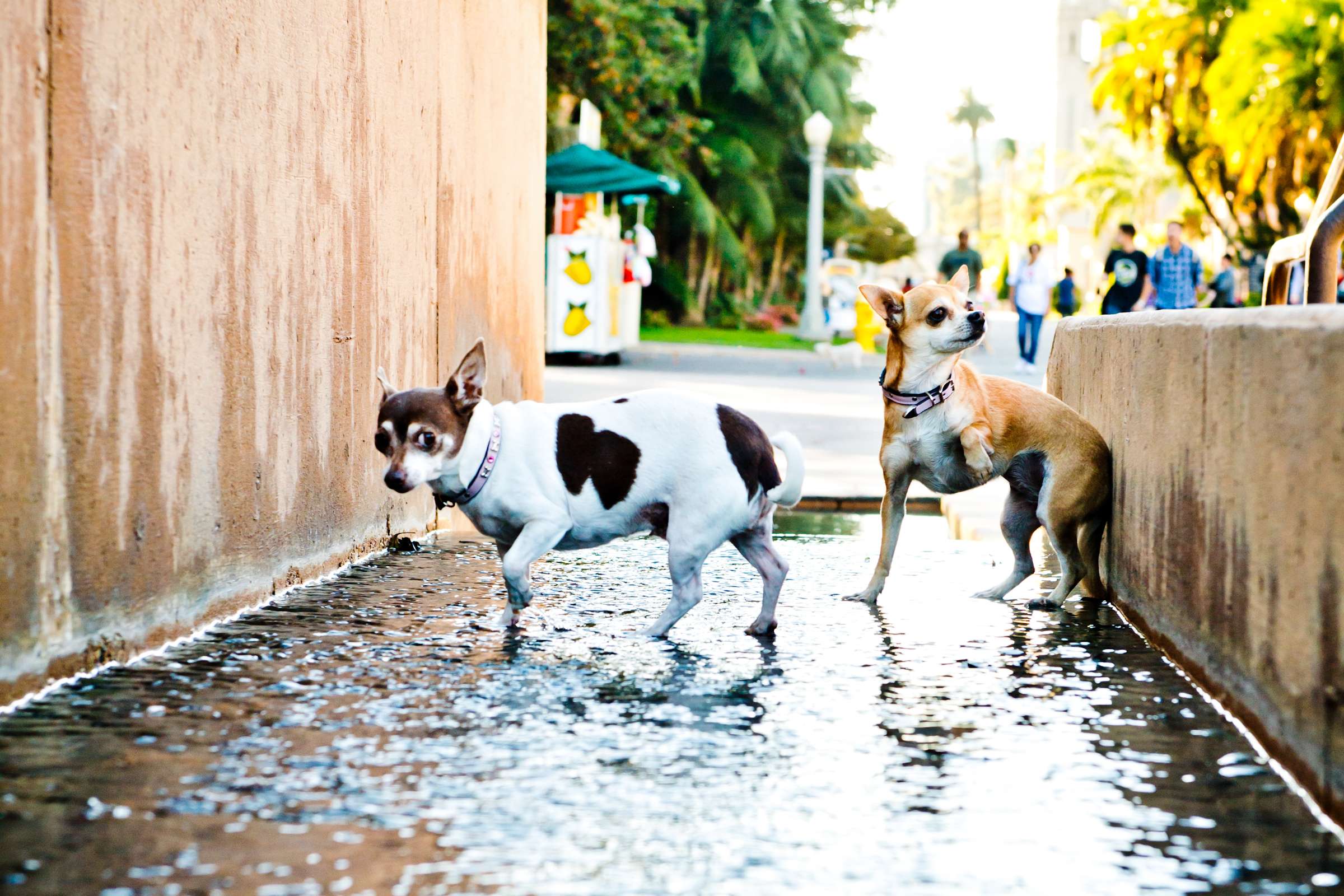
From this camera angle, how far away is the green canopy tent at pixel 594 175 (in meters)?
23.2

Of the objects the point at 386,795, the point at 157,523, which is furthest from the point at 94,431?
the point at 386,795

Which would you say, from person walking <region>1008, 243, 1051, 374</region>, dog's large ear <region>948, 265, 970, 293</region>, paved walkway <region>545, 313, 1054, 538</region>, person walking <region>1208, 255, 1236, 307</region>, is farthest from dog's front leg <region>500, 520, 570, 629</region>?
person walking <region>1208, 255, 1236, 307</region>

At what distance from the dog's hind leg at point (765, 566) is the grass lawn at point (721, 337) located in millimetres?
25029

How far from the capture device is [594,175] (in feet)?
76.6

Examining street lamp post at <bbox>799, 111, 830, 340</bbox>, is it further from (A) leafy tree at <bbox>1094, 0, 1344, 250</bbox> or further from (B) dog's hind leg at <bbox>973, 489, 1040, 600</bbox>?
(B) dog's hind leg at <bbox>973, 489, 1040, 600</bbox>

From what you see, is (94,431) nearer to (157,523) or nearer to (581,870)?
(157,523)

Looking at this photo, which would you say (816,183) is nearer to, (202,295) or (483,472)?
(202,295)

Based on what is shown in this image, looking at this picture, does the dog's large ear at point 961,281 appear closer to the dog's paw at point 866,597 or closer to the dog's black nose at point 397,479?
the dog's paw at point 866,597

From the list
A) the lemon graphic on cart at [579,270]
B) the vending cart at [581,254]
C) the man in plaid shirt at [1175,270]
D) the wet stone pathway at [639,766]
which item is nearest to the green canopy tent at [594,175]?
the vending cart at [581,254]

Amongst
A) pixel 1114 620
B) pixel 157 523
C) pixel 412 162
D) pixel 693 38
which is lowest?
pixel 1114 620

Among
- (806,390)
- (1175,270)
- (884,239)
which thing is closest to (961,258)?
(1175,270)

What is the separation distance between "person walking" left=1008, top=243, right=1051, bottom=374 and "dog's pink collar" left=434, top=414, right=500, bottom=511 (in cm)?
1789

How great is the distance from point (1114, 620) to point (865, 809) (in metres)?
2.88

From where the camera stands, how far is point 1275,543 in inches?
165
